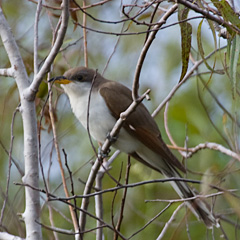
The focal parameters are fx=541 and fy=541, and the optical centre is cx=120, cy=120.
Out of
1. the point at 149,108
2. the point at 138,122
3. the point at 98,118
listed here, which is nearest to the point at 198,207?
the point at 138,122

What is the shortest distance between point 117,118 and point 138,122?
0.58ft

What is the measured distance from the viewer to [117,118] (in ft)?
12.1

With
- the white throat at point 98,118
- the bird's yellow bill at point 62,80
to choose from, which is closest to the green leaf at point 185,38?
the white throat at point 98,118

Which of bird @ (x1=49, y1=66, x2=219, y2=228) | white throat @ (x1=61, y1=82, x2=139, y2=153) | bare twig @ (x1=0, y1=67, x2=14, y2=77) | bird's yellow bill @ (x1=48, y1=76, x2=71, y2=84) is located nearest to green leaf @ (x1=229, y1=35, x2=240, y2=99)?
bare twig @ (x1=0, y1=67, x2=14, y2=77)

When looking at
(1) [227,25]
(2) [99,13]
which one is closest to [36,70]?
(1) [227,25]

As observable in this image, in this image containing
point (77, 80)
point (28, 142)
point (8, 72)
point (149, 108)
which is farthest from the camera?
point (149, 108)

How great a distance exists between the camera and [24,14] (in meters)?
6.10

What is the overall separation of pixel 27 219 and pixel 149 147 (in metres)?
1.35

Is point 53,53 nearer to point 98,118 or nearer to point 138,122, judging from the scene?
point 98,118

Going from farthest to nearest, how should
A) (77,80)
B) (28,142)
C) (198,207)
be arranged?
(77,80)
(198,207)
(28,142)

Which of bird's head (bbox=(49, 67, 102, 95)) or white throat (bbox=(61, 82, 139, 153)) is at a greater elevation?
bird's head (bbox=(49, 67, 102, 95))

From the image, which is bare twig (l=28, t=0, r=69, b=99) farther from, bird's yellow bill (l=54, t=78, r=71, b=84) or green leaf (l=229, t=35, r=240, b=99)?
bird's yellow bill (l=54, t=78, r=71, b=84)

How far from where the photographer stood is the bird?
366 cm

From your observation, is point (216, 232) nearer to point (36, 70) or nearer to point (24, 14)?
point (36, 70)
